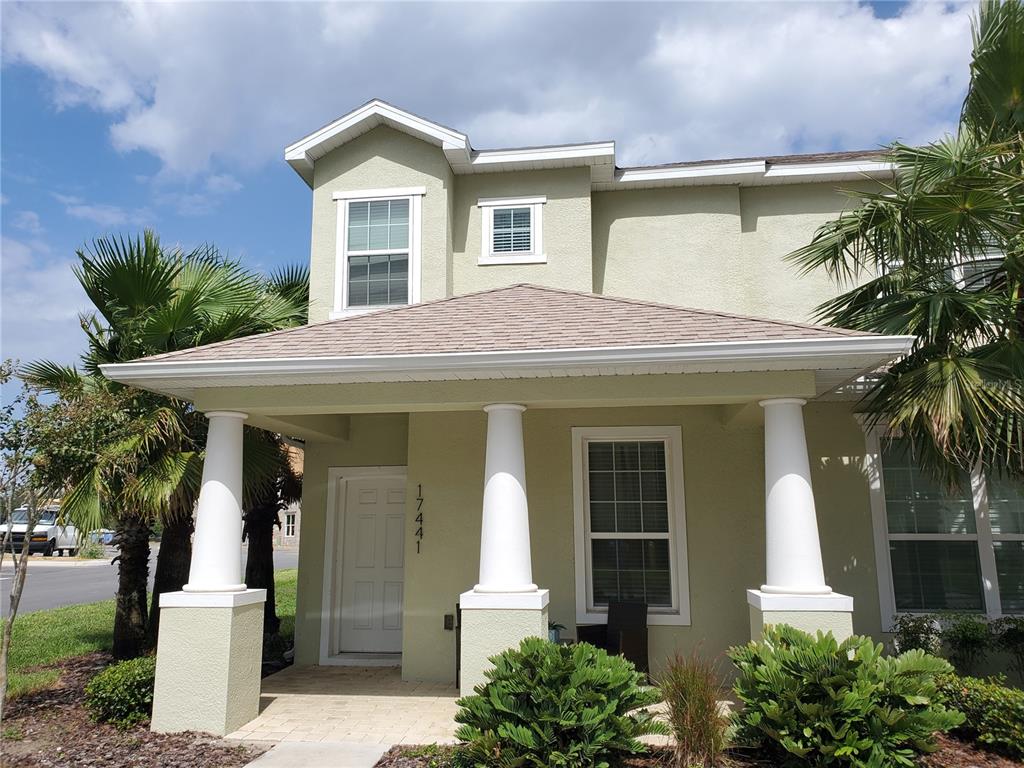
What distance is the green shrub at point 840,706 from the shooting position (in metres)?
5.07

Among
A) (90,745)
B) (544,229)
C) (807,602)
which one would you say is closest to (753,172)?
(544,229)

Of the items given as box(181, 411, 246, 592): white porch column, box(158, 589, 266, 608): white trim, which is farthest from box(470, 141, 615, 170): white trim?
box(158, 589, 266, 608): white trim

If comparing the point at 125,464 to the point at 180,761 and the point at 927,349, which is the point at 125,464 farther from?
the point at 927,349

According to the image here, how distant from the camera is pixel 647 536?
30.1 ft

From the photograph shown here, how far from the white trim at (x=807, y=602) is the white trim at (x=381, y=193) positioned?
747 centimetres

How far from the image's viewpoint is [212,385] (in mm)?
7270

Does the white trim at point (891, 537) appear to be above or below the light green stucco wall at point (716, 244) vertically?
below

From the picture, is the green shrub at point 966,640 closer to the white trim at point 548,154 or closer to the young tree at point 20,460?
the white trim at point 548,154

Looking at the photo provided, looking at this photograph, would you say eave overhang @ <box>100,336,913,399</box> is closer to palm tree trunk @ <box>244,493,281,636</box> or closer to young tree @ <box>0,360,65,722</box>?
young tree @ <box>0,360,65,722</box>

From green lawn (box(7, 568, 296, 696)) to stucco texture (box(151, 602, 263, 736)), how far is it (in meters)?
2.90

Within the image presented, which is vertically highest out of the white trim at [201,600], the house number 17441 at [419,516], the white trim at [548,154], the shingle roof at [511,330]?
the white trim at [548,154]

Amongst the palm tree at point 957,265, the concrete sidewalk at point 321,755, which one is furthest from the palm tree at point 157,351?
the palm tree at point 957,265

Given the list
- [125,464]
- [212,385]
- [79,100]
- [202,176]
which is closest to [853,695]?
[212,385]

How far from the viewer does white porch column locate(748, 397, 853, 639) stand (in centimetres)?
638
